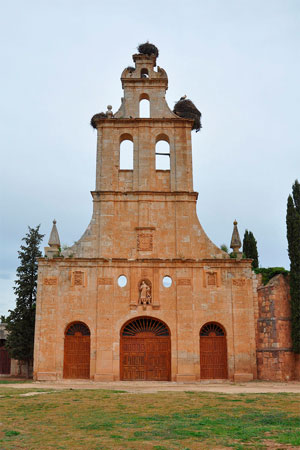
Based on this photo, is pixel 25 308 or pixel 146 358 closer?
pixel 146 358

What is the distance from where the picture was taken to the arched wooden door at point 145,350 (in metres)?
24.9

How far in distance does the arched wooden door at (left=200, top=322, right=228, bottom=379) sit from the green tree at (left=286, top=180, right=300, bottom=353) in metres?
3.75

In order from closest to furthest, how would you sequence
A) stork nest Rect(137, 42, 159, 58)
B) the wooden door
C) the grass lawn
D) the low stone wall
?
the grass lawn < the low stone wall < stork nest Rect(137, 42, 159, 58) < the wooden door

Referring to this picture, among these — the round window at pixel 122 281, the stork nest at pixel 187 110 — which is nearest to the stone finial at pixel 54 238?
the round window at pixel 122 281

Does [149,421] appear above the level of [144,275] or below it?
below

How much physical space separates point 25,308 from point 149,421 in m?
19.0

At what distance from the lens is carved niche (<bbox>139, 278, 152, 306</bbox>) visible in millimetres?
25344

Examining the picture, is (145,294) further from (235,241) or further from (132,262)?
(235,241)

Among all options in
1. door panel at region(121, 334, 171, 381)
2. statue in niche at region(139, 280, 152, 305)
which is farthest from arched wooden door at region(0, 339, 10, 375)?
statue in niche at region(139, 280, 152, 305)

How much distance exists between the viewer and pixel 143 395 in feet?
55.9

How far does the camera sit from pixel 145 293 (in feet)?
83.5

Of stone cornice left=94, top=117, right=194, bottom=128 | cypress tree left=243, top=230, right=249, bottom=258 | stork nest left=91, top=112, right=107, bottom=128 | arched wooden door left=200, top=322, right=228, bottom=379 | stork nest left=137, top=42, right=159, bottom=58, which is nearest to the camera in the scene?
arched wooden door left=200, top=322, right=228, bottom=379

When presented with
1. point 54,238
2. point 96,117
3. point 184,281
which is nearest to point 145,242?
point 184,281

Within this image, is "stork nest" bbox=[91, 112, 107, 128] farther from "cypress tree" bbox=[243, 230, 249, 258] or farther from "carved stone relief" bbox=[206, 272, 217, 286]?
"cypress tree" bbox=[243, 230, 249, 258]
